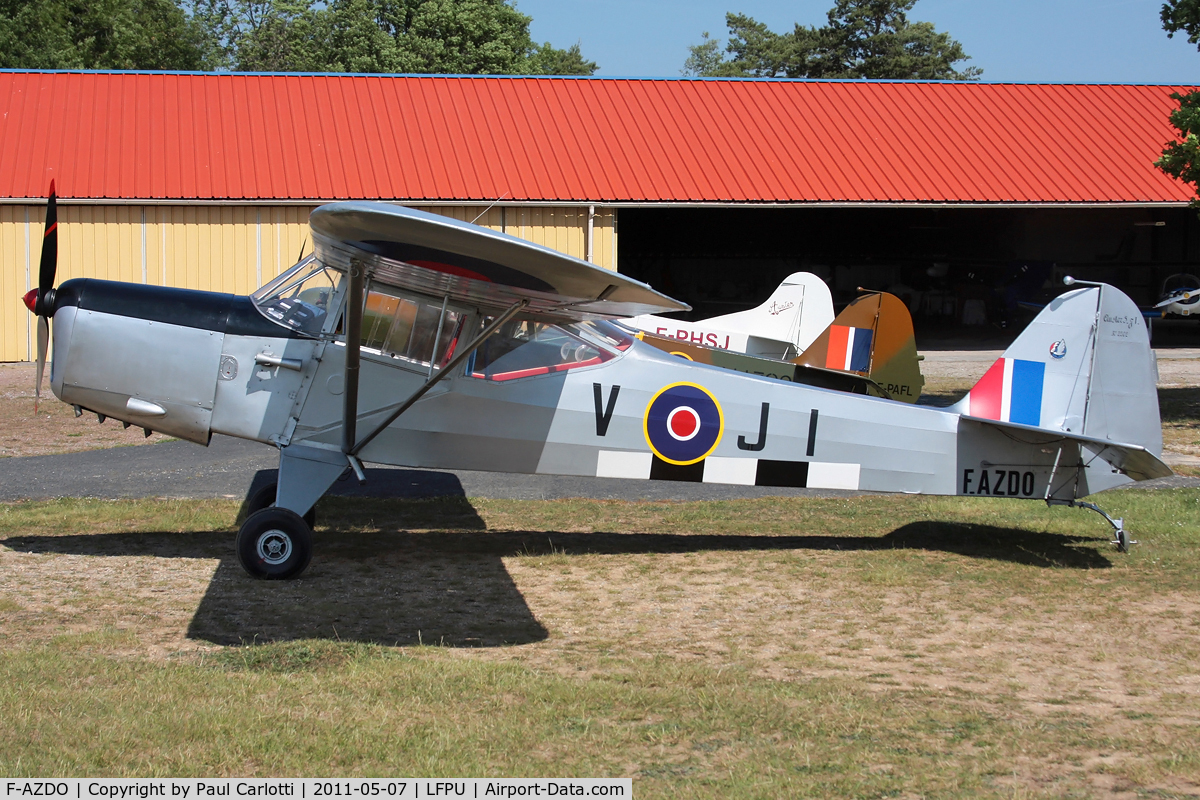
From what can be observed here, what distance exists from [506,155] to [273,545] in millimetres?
18691

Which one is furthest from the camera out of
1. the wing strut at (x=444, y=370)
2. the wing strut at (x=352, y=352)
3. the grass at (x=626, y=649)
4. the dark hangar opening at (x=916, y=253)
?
the dark hangar opening at (x=916, y=253)

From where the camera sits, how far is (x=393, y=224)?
5328 millimetres

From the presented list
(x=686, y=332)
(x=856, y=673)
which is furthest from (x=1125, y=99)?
(x=856, y=673)

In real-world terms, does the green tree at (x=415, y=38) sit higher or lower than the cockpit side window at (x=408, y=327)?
higher

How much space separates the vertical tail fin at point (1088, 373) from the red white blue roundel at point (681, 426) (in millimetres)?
2079

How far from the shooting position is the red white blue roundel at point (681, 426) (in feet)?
24.0

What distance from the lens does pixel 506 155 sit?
79.2 feet

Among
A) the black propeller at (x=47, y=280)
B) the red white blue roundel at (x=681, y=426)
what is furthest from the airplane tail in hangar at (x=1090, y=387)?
the black propeller at (x=47, y=280)

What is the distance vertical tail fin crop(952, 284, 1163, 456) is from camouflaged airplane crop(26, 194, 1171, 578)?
1cm

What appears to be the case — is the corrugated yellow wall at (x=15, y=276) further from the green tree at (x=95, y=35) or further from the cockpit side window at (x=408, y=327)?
the green tree at (x=95, y=35)

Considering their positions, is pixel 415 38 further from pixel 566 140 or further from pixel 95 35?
pixel 566 140

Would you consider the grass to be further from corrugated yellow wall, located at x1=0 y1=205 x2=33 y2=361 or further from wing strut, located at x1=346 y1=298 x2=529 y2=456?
corrugated yellow wall, located at x1=0 y1=205 x2=33 y2=361

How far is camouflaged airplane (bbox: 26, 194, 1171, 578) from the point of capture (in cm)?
679

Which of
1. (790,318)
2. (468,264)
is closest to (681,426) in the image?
(468,264)
